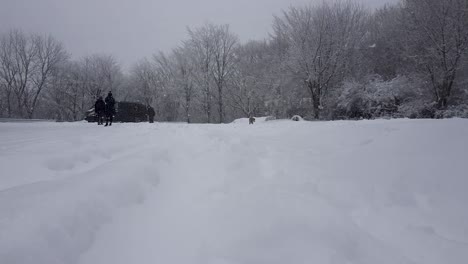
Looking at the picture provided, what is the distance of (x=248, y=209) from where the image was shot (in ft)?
7.16

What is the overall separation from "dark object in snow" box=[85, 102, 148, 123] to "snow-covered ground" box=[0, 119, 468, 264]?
23.6m

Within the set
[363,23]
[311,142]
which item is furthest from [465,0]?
[311,142]

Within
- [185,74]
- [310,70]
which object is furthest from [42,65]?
[310,70]

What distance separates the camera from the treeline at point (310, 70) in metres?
16.8

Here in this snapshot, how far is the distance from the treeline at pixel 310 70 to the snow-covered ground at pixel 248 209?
15.1m

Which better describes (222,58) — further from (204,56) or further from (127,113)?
(127,113)

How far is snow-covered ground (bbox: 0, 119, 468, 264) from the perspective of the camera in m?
1.56

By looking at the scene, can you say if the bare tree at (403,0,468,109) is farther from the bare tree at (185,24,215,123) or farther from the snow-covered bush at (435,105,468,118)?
the bare tree at (185,24,215,123)

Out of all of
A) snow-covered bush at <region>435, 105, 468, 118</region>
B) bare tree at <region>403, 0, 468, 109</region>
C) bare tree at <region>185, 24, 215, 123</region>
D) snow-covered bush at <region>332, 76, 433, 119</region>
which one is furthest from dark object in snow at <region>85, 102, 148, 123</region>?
snow-covered bush at <region>435, 105, 468, 118</region>

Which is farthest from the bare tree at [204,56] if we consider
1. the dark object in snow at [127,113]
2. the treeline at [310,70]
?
the dark object in snow at [127,113]

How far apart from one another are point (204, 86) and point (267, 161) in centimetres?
3420

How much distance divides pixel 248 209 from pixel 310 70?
67.7ft

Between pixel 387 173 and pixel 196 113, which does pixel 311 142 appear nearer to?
pixel 387 173

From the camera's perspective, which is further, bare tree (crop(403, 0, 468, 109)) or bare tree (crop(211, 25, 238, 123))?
bare tree (crop(211, 25, 238, 123))
